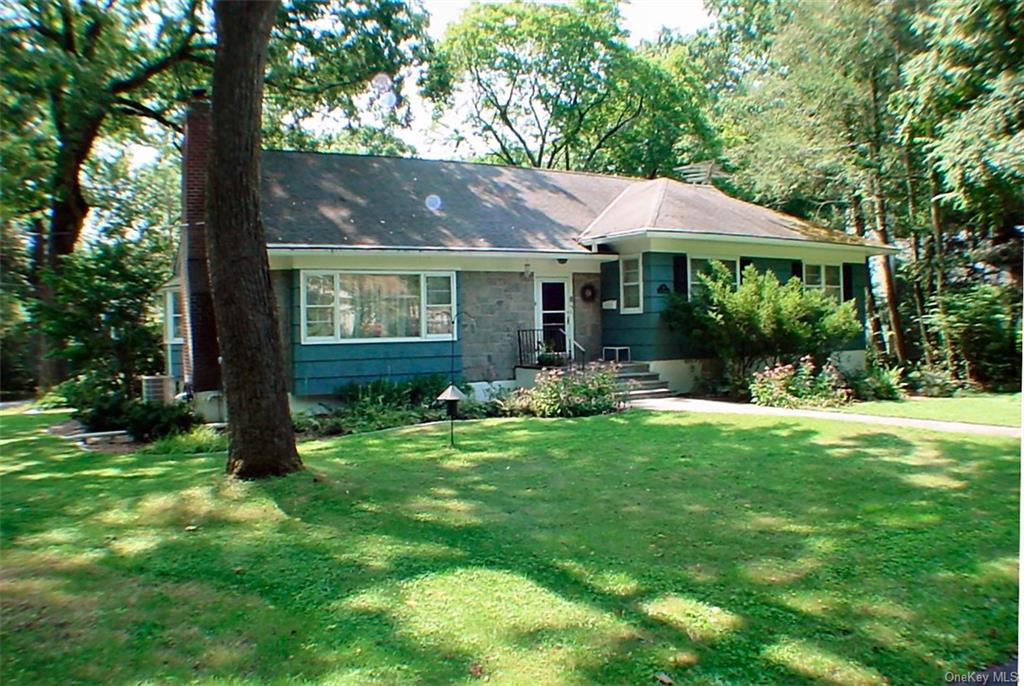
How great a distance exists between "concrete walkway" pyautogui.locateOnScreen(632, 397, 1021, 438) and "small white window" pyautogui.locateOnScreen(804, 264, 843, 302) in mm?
5714

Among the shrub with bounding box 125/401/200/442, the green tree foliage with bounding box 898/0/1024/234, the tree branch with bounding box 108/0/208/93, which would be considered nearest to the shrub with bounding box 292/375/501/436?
the shrub with bounding box 125/401/200/442

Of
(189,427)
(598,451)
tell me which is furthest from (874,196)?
(189,427)

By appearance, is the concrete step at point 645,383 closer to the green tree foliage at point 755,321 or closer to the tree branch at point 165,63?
the green tree foliage at point 755,321

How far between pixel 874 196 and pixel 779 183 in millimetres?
2492

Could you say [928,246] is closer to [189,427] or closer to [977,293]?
[977,293]

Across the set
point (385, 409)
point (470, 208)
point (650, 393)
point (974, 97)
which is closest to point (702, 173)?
point (974, 97)

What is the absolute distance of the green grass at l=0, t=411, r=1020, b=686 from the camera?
3.50 m

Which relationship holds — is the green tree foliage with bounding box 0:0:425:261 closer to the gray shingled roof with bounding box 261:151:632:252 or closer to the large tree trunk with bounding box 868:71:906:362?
the gray shingled roof with bounding box 261:151:632:252

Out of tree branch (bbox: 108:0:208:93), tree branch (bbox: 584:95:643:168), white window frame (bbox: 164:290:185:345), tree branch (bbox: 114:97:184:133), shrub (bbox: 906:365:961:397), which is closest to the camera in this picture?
shrub (bbox: 906:365:961:397)

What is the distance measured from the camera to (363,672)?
3.35 meters

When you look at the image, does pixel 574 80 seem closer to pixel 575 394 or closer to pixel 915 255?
pixel 915 255

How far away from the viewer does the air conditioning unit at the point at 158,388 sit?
15406 millimetres

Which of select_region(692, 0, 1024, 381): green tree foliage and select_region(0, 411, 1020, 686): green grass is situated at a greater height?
select_region(692, 0, 1024, 381): green tree foliage

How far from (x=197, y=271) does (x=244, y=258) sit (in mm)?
8243
